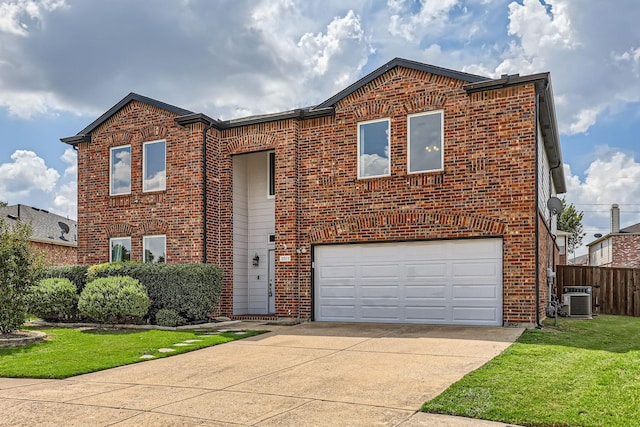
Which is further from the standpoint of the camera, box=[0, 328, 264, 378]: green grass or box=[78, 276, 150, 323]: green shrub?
box=[78, 276, 150, 323]: green shrub

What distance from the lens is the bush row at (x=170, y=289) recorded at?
13.7 meters

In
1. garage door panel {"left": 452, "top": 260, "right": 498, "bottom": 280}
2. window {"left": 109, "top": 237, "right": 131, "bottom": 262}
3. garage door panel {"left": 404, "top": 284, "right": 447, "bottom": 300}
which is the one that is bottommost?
garage door panel {"left": 404, "top": 284, "right": 447, "bottom": 300}

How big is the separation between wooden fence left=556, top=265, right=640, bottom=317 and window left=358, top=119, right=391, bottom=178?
8733 mm

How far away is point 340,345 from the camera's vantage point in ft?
33.2

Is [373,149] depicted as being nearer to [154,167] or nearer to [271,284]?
[271,284]

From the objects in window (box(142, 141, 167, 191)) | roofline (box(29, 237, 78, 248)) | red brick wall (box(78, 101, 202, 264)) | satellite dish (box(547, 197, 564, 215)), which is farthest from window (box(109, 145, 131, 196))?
satellite dish (box(547, 197, 564, 215))

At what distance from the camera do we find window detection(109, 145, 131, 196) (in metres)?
16.8

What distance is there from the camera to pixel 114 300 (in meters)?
13.1

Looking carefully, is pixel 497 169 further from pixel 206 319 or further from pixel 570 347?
pixel 206 319

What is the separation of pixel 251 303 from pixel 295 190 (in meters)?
3.97

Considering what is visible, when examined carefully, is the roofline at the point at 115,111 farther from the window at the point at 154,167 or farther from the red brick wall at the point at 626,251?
the red brick wall at the point at 626,251

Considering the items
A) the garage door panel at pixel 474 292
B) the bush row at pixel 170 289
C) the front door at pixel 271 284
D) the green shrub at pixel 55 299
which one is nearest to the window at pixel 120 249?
the bush row at pixel 170 289

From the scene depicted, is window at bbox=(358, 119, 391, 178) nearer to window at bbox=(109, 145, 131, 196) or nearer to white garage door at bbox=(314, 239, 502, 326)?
white garage door at bbox=(314, 239, 502, 326)

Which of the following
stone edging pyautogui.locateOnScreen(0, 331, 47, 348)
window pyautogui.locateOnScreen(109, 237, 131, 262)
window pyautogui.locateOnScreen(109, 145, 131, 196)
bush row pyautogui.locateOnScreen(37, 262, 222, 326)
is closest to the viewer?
stone edging pyautogui.locateOnScreen(0, 331, 47, 348)
